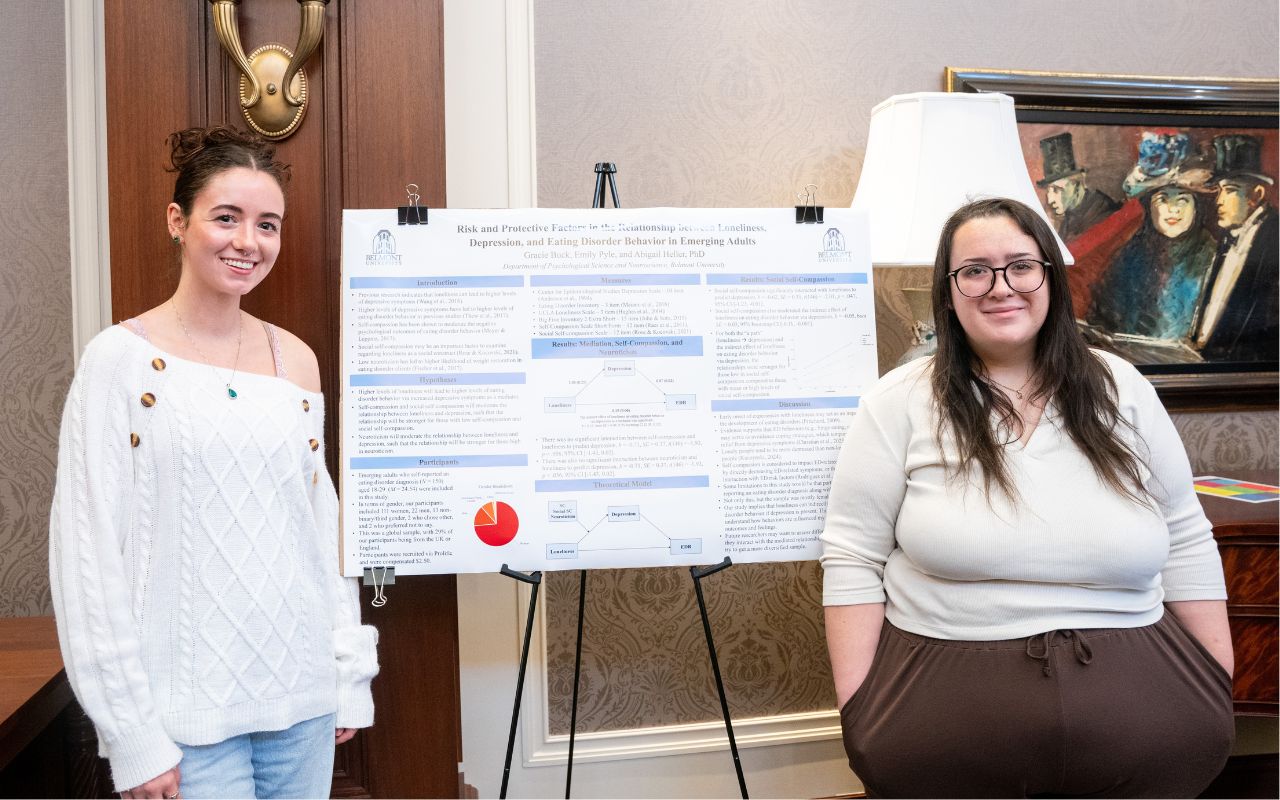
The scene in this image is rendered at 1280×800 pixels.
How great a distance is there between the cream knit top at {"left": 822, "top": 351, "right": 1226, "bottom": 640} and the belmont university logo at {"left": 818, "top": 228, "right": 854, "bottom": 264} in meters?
0.31

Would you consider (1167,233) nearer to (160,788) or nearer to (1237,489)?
(1237,489)

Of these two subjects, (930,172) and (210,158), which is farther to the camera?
(930,172)

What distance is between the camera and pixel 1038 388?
1.82m

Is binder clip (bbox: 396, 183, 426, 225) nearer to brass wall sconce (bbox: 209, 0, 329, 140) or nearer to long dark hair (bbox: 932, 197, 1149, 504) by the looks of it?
brass wall sconce (bbox: 209, 0, 329, 140)

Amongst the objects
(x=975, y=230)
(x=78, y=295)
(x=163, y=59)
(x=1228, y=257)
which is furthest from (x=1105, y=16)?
(x=78, y=295)

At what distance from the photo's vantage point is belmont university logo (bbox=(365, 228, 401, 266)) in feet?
6.45

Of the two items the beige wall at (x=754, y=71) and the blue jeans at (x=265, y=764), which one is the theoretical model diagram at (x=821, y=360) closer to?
the beige wall at (x=754, y=71)

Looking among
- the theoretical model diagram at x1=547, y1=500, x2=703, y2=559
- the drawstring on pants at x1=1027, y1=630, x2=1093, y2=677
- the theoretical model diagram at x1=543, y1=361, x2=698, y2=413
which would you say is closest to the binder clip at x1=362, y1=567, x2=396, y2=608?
the theoretical model diagram at x1=547, y1=500, x2=703, y2=559

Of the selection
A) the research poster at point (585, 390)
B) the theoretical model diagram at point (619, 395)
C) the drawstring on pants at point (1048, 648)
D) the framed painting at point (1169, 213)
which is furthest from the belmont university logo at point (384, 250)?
the framed painting at point (1169, 213)

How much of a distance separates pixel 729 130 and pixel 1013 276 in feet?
3.34

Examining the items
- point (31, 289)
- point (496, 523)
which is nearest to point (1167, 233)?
point (496, 523)

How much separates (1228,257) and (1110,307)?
42cm

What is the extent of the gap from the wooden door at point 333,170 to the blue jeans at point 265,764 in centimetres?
53

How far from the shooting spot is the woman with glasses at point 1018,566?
1.65 meters
